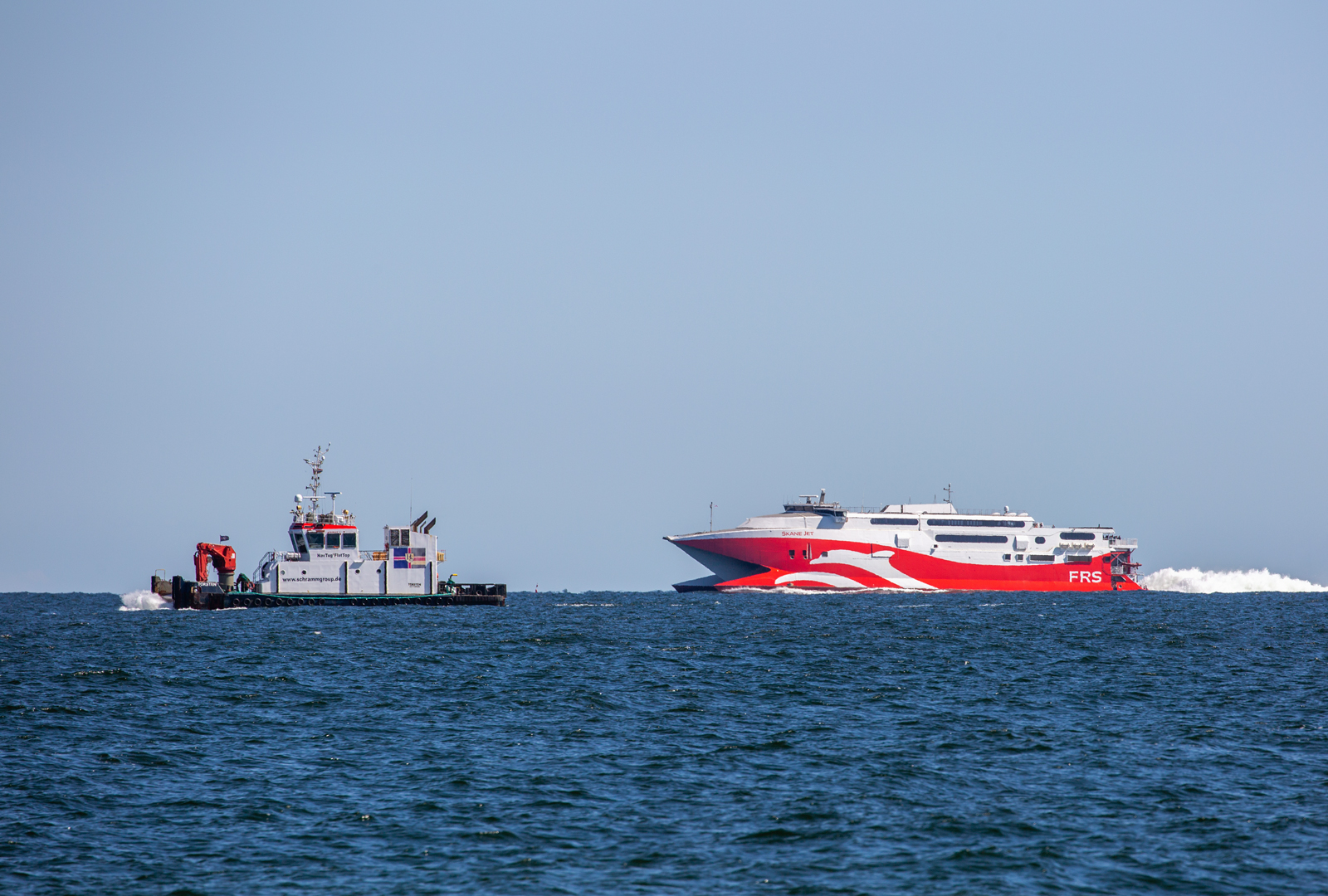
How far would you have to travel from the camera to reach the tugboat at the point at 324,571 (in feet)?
247

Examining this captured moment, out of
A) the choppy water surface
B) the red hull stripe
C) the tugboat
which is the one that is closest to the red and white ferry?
the red hull stripe

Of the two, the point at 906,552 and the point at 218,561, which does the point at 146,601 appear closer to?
the point at 218,561

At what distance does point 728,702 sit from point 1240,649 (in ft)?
101

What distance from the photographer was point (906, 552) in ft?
344

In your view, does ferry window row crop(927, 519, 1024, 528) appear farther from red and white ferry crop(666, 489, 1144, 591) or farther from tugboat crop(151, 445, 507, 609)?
tugboat crop(151, 445, 507, 609)

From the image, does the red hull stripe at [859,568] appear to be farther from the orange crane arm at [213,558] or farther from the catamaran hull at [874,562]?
the orange crane arm at [213,558]

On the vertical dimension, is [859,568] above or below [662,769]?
above

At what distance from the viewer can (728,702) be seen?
115 feet

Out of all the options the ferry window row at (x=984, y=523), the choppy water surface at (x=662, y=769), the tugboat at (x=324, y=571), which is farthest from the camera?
the ferry window row at (x=984, y=523)

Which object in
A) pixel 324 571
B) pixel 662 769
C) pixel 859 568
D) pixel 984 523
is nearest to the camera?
pixel 662 769

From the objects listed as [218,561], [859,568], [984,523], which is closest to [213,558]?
[218,561]

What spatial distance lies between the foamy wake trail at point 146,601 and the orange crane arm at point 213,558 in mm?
6264

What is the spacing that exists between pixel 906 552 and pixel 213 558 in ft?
197

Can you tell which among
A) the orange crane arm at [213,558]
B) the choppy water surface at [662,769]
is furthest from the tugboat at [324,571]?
the choppy water surface at [662,769]
